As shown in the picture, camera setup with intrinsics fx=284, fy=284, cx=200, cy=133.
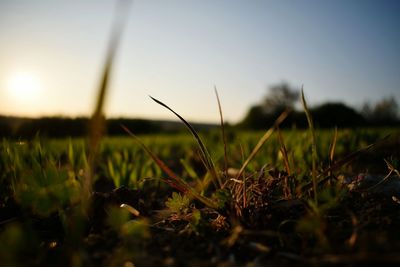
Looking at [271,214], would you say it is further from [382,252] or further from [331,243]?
[382,252]

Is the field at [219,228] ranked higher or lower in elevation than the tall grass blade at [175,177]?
lower

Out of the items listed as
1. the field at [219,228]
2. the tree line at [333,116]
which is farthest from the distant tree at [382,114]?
the field at [219,228]

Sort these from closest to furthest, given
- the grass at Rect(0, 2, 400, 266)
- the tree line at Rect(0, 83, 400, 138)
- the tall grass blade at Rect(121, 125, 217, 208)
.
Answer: the grass at Rect(0, 2, 400, 266) < the tall grass blade at Rect(121, 125, 217, 208) < the tree line at Rect(0, 83, 400, 138)

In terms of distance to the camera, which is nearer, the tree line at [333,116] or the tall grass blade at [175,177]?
the tall grass blade at [175,177]

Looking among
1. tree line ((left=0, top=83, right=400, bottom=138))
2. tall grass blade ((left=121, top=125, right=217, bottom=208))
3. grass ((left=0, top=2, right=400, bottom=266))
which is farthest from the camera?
tree line ((left=0, top=83, right=400, bottom=138))

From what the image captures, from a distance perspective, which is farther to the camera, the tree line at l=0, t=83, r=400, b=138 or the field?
the tree line at l=0, t=83, r=400, b=138

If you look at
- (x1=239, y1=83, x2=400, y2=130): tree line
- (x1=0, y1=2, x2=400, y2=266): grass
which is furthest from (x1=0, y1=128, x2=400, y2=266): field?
(x1=239, y1=83, x2=400, y2=130): tree line

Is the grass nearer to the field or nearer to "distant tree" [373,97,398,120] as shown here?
the field

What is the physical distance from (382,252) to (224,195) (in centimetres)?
42

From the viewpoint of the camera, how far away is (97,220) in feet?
3.40

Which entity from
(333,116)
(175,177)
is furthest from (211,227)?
(333,116)

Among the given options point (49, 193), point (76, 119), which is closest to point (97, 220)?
point (49, 193)

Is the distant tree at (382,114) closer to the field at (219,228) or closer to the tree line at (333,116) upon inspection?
the tree line at (333,116)

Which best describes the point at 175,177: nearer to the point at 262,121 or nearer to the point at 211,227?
the point at 211,227
